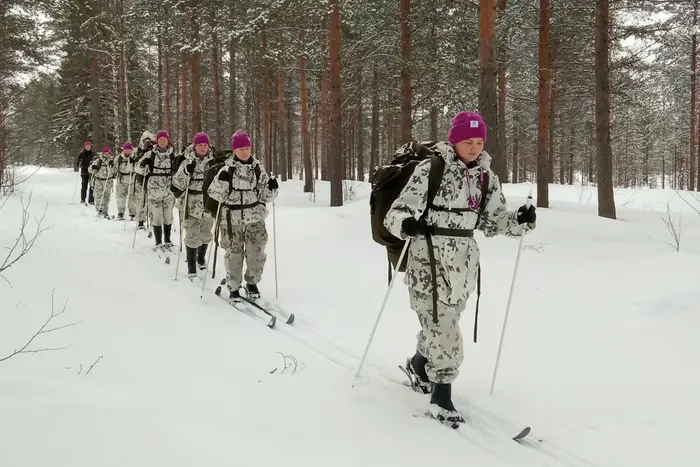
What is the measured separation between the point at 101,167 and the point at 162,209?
7.49 metres

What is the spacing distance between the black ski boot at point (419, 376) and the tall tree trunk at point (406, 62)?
33.2ft

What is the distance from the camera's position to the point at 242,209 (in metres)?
6.84

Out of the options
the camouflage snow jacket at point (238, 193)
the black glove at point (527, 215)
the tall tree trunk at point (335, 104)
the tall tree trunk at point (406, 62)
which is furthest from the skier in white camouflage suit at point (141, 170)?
the black glove at point (527, 215)

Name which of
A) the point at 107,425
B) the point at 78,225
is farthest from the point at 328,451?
the point at 78,225

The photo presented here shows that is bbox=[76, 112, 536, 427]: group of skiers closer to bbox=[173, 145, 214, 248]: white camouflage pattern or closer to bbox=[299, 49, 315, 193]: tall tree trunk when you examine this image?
bbox=[173, 145, 214, 248]: white camouflage pattern

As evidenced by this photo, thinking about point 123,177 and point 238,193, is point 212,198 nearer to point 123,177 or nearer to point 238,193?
point 238,193

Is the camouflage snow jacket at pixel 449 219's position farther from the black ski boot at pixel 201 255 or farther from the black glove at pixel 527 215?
the black ski boot at pixel 201 255

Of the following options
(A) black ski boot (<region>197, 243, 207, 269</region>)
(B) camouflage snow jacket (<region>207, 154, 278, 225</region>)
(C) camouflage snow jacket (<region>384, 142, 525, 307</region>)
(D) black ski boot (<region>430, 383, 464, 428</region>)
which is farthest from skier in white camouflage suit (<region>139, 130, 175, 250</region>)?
(D) black ski boot (<region>430, 383, 464, 428</region>)

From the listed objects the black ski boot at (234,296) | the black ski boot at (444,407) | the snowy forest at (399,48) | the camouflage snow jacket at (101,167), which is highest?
the snowy forest at (399,48)

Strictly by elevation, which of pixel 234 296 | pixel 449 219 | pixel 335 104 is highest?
pixel 335 104

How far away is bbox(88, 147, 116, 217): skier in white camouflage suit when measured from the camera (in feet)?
51.4

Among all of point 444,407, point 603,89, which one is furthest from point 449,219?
point 603,89

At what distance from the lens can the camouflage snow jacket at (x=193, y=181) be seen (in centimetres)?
862

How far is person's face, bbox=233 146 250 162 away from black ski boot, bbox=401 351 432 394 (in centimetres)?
379
